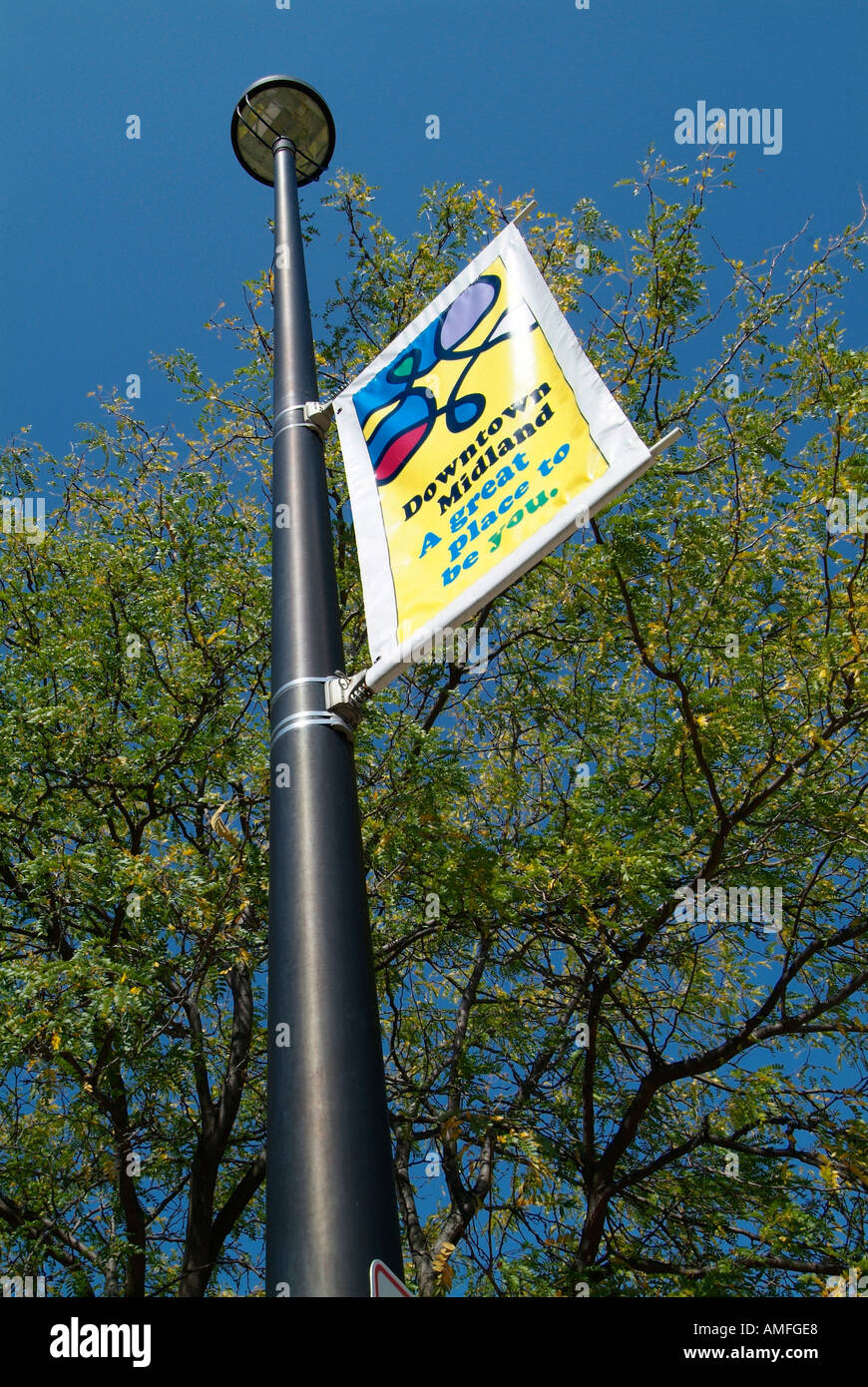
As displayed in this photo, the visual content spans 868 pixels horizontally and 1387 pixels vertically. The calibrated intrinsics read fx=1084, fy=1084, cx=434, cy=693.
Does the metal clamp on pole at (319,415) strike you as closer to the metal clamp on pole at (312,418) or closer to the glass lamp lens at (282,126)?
the metal clamp on pole at (312,418)

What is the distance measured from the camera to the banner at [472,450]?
3609mm

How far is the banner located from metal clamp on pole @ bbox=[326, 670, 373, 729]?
0.09 metres

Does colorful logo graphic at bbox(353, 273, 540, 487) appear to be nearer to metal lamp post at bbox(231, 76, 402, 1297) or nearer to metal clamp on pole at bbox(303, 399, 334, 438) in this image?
metal clamp on pole at bbox(303, 399, 334, 438)

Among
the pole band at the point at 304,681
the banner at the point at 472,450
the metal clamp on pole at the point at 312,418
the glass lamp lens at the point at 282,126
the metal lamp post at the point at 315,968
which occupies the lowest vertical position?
the metal lamp post at the point at 315,968

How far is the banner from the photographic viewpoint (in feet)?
11.8

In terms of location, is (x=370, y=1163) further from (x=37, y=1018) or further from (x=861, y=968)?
(x=861, y=968)

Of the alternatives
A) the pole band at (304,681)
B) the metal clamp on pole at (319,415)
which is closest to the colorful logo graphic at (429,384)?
the metal clamp on pole at (319,415)

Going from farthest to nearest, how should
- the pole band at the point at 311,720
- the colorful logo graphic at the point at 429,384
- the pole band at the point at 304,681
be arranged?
the colorful logo graphic at the point at 429,384
the pole band at the point at 304,681
the pole band at the point at 311,720

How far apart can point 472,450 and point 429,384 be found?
574mm

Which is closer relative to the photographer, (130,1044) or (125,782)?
(130,1044)

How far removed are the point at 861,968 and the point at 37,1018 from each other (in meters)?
5.63
